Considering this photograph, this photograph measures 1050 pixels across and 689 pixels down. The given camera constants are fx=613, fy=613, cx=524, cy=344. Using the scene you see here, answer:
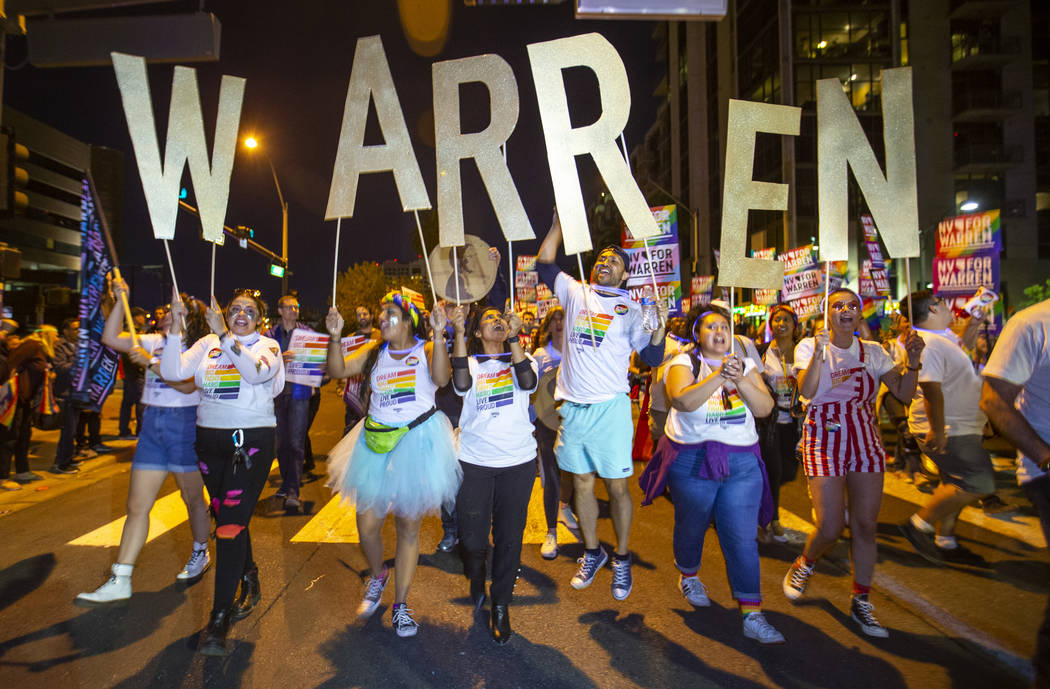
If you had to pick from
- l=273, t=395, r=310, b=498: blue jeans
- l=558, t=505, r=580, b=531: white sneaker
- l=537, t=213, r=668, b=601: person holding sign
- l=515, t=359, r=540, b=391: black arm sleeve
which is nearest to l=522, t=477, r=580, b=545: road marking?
l=558, t=505, r=580, b=531: white sneaker

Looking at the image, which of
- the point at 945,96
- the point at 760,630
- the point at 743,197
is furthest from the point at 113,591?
the point at 945,96

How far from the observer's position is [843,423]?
3959 millimetres

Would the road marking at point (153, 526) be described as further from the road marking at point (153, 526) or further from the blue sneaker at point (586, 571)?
the blue sneaker at point (586, 571)

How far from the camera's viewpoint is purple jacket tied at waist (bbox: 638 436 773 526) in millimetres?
3760

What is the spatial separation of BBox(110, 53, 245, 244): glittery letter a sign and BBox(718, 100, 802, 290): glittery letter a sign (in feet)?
10.5

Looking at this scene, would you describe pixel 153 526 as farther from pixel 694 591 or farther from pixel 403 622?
pixel 694 591

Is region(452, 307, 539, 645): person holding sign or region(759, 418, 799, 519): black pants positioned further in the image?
region(759, 418, 799, 519): black pants

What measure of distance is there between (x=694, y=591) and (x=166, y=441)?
3652mm

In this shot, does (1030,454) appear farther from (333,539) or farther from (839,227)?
(333,539)

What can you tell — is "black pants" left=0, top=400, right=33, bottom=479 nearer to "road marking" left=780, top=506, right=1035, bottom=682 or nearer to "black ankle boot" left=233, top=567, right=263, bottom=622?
"black ankle boot" left=233, top=567, right=263, bottom=622

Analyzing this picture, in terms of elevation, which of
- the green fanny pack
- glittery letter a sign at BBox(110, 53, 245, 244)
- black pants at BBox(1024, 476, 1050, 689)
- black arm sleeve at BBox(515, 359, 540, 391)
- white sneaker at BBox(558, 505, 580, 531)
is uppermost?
glittery letter a sign at BBox(110, 53, 245, 244)

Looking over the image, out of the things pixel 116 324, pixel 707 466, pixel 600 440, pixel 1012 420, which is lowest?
pixel 707 466

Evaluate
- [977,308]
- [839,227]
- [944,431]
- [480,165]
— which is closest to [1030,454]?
[839,227]

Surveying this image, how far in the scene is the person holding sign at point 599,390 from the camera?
13.5ft
